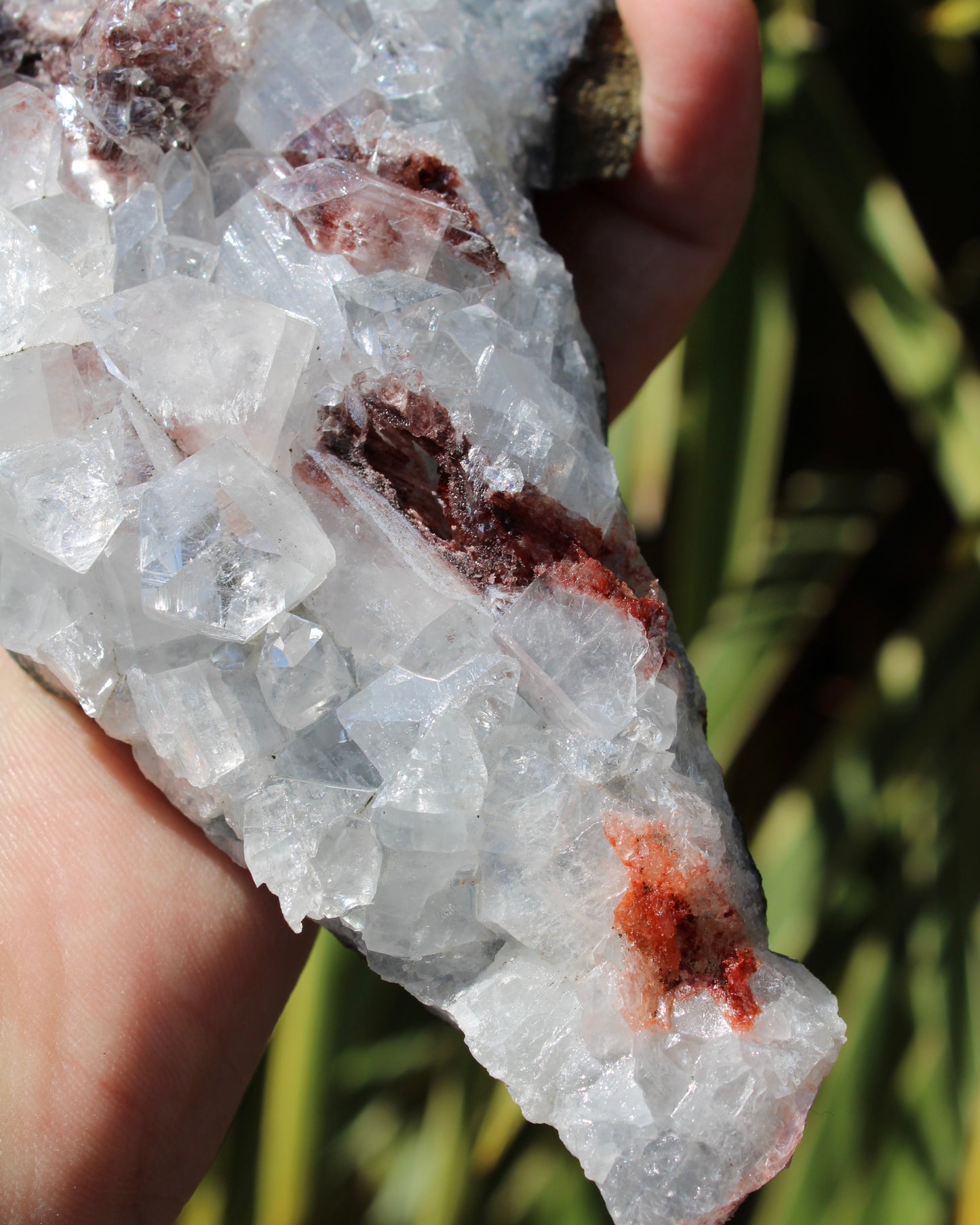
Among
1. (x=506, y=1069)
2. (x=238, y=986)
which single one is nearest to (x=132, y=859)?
(x=238, y=986)

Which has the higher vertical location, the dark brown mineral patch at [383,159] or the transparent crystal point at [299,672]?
the dark brown mineral patch at [383,159]

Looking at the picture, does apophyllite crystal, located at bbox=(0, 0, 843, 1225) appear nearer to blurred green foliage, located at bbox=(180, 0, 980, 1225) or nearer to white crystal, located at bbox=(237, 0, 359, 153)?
white crystal, located at bbox=(237, 0, 359, 153)

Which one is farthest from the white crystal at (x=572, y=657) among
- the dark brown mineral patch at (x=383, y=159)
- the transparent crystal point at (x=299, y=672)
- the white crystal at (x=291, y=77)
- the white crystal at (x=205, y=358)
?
the white crystal at (x=291, y=77)

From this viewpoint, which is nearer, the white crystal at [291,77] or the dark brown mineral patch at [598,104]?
the white crystal at [291,77]

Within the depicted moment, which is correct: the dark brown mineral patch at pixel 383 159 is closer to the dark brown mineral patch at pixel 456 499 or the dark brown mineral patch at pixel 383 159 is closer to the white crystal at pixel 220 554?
the dark brown mineral patch at pixel 456 499

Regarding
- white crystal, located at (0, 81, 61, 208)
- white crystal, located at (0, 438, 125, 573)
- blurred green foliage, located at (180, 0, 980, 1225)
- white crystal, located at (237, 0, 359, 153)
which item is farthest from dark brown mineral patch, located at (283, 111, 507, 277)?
blurred green foliage, located at (180, 0, 980, 1225)

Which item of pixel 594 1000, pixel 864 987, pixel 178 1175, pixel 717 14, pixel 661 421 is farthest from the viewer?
pixel 661 421

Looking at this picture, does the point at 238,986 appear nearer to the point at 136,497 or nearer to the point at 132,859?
the point at 132,859

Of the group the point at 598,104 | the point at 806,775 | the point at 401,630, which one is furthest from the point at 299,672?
the point at 806,775
